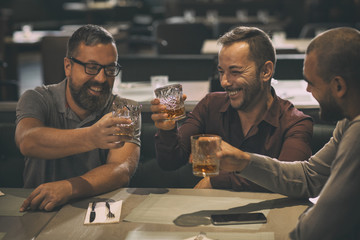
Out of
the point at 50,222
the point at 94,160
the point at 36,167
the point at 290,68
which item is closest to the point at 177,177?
the point at 94,160

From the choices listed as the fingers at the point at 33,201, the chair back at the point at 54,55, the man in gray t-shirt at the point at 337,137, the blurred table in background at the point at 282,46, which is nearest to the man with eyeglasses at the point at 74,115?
the fingers at the point at 33,201

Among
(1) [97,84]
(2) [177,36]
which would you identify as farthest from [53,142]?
(2) [177,36]

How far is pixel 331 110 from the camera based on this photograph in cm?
154

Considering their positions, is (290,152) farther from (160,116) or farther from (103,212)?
(103,212)

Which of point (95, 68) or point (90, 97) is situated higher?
point (95, 68)

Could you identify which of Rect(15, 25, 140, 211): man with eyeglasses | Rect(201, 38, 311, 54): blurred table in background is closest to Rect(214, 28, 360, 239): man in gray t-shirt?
Rect(15, 25, 140, 211): man with eyeglasses

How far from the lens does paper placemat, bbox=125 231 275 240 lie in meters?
1.50

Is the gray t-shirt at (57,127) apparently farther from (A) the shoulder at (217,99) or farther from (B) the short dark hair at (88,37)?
(A) the shoulder at (217,99)

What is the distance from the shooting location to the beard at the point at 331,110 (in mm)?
1523

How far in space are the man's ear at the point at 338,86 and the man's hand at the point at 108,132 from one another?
0.75m

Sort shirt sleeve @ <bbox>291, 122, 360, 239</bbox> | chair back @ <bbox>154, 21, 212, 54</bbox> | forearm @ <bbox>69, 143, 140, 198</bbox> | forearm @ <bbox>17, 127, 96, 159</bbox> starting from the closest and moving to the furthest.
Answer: shirt sleeve @ <bbox>291, 122, 360, 239</bbox> < forearm @ <bbox>69, 143, 140, 198</bbox> < forearm @ <bbox>17, 127, 96, 159</bbox> < chair back @ <bbox>154, 21, 212, 54</bbox>

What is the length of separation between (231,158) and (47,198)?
2.29 feet

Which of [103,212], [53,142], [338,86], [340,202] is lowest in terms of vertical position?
[103,212]

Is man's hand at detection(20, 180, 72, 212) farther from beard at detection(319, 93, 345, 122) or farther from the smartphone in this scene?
beard at detection(319, 93, 345, 122)
